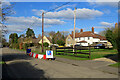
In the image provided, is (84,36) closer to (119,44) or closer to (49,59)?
(49,59)

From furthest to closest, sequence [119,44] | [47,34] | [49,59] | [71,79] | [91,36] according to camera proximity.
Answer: [47,34] → [91,36] → [49,59] → [119,44] → [71,79]

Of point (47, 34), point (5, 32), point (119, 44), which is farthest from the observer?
point (47, 34)

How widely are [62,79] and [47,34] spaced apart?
96206 mm

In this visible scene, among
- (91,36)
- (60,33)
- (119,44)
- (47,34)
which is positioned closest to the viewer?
(119,44)

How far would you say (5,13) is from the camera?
14594 mm

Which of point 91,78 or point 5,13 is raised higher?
point 5,13

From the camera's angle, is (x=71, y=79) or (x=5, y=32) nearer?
(x=71, y=79)

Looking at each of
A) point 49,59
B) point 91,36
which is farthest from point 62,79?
point 91,36

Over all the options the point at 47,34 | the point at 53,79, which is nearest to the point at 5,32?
the point at 53,79

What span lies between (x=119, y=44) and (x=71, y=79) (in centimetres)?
604

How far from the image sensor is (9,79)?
8258 millimetres

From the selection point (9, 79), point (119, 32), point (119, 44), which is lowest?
point (9, 79)

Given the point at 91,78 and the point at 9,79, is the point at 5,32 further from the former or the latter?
the point at 91,78

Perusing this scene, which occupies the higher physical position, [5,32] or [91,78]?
[5,32]
